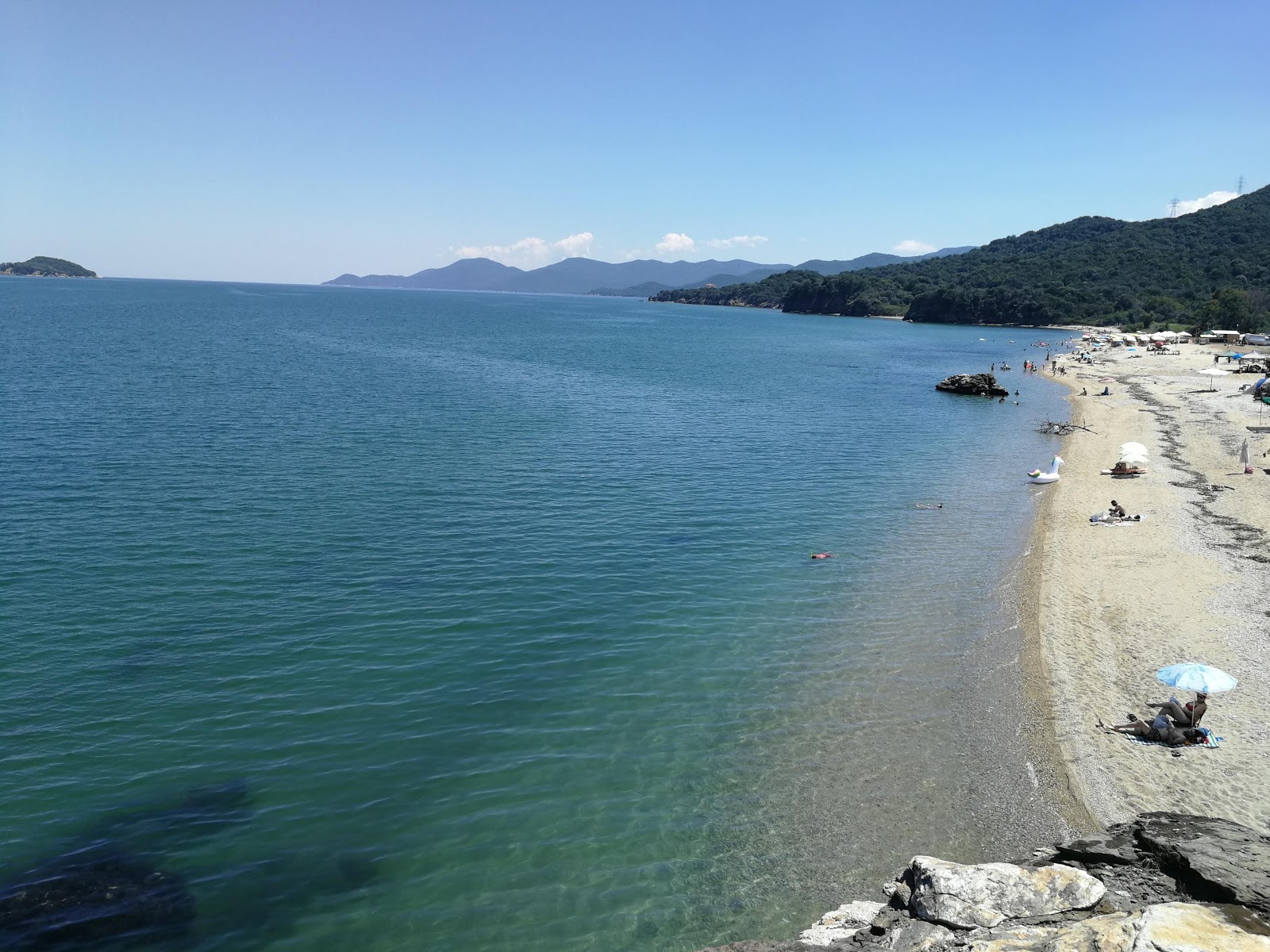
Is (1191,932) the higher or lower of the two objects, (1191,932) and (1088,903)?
the higher

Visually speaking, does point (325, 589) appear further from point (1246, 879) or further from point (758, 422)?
point (758, 422)

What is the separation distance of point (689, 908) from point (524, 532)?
19880 millimetres

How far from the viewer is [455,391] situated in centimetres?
7162

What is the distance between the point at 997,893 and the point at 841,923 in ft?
8.49

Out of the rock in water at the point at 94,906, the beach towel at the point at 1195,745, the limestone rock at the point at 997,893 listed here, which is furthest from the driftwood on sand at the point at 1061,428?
the rock in water at the point at 94,906

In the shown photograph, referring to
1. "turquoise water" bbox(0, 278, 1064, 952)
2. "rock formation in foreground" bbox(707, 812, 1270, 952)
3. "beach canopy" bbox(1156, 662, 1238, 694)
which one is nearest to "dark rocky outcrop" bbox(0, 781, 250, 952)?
"turquoise water" bbox(0, 278, 1064, 952)

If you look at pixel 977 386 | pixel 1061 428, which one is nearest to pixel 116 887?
pixel 1061 428

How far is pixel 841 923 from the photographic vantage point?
12.7m

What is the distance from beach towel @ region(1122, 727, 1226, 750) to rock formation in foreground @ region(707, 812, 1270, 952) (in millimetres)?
3894

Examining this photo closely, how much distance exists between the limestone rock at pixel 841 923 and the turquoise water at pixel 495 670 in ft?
1.99

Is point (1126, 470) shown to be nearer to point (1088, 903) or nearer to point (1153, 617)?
point (1153, 617)

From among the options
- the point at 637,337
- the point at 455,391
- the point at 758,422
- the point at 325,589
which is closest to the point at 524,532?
the point at 325,589

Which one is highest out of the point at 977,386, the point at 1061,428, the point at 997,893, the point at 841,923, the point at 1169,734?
the point at 977,386

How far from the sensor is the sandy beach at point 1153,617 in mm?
16656
